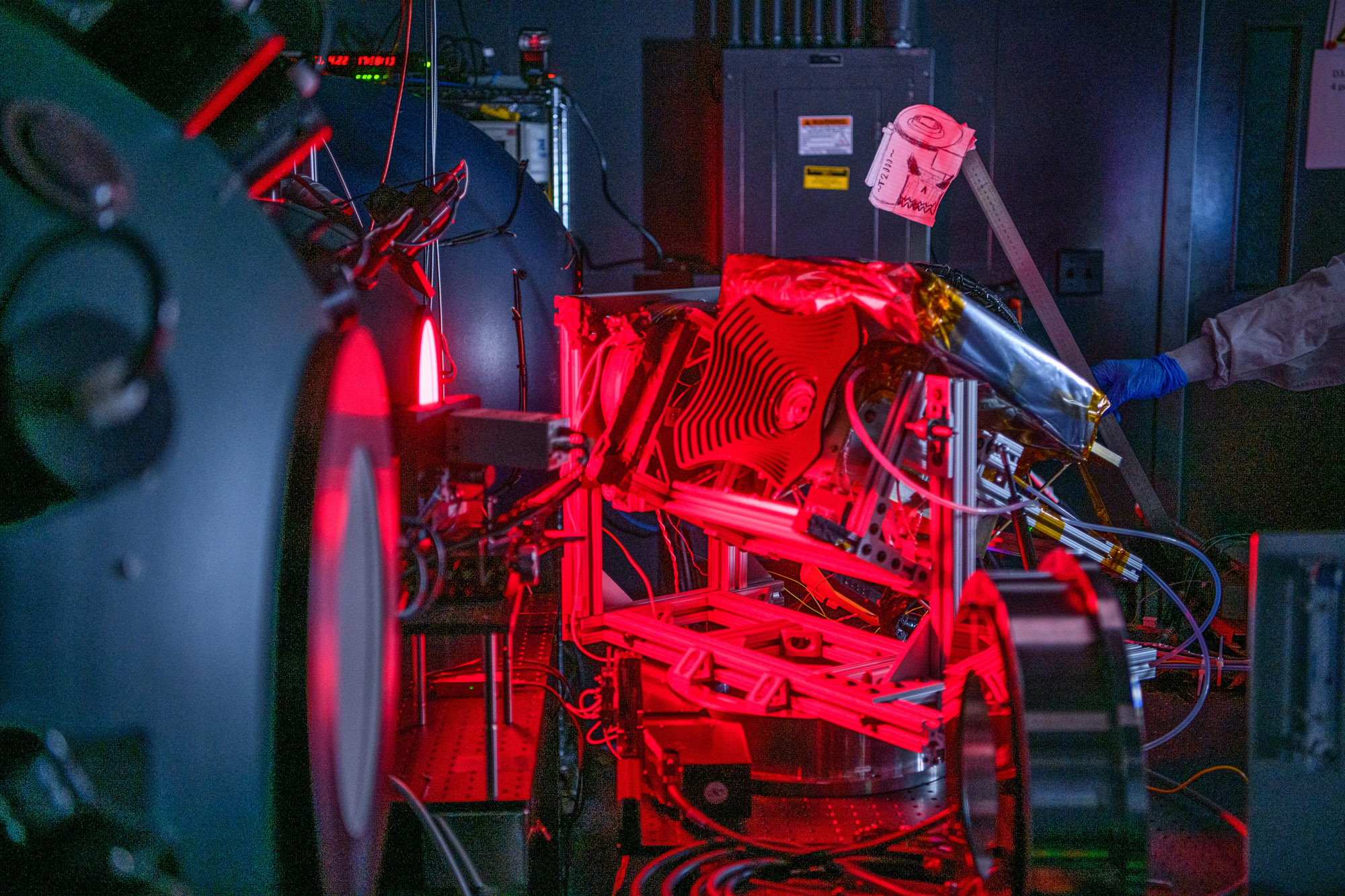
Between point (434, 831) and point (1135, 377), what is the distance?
227cm

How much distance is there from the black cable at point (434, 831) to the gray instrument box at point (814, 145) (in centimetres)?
241

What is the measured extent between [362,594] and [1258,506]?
3770 millimetres

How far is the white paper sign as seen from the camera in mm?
3559

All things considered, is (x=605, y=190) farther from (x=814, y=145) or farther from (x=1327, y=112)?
(x=1327, y=112)

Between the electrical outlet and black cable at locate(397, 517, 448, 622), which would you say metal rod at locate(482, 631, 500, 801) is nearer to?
black cable at locate(397, 517, 448, 622)

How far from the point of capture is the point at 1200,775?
220 centimetres

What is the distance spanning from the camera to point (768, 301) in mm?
1879

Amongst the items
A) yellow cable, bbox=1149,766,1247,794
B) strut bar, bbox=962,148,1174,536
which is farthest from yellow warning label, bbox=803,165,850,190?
yellow cable, bbox=1149,766,1247,794

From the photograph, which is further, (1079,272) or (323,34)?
(1079,272)

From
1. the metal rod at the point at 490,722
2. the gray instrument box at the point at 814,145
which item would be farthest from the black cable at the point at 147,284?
the gray instrument box at the point at 814,145

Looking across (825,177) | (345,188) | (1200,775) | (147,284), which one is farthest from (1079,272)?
(147,284)

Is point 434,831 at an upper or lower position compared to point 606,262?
lower

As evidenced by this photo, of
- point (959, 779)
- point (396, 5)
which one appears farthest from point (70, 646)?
point (396, 5)

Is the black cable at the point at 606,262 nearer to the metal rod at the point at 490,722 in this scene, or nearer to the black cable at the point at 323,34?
the metal rod at the point at 490,722
